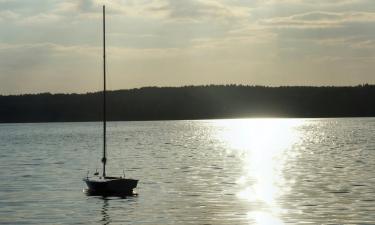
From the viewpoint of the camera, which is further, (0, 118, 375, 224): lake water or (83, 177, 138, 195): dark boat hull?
(83, 177, 138, 195): dark boat hull

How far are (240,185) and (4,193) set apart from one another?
23.3 metres

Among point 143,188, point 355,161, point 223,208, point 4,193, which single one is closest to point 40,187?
point 4,193

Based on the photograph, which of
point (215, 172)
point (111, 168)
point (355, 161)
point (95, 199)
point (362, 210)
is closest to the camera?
point (362, 210)

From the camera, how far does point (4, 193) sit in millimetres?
68750

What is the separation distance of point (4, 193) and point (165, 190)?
1532 cm

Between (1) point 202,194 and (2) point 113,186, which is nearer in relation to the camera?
(2) point 113,186

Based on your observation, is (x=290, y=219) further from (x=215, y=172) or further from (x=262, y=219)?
(x=215, y=172)

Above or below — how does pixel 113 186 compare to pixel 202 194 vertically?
above

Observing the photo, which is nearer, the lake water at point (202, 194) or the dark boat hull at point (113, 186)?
the lake water at point (202, 194)

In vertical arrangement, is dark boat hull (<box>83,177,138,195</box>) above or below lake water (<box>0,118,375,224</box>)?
above

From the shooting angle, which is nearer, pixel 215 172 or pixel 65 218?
pixel 65 218

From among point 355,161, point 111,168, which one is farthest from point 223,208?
point 355,161

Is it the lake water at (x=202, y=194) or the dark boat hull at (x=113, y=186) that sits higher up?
the dark boat hull at (x=113, y=186)

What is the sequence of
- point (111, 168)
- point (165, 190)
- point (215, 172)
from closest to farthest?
point (165, 190), point (215, 172), point (111, 168)
